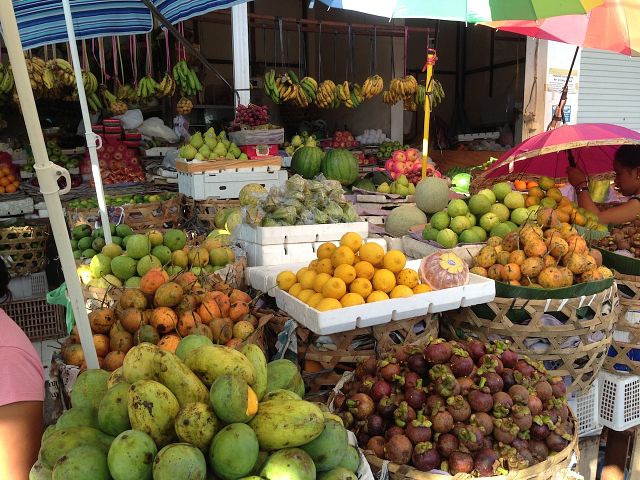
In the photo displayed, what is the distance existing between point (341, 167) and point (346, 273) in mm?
2942

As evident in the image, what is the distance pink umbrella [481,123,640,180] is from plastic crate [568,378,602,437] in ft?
4.72

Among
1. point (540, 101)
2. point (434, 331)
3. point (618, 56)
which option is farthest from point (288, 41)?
point (434, 331)

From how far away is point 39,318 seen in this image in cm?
→ 464

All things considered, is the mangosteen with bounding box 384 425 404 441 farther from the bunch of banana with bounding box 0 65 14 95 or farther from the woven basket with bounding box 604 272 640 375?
the bunch of banana with bounding box 0 65 14 95

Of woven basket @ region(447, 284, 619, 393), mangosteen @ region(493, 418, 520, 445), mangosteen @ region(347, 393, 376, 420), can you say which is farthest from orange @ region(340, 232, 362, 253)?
mangosteen @ region(493, 418, 520, 445)

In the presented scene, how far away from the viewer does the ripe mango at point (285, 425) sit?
1117 mm

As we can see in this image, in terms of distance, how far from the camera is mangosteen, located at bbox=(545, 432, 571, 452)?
1.68 m

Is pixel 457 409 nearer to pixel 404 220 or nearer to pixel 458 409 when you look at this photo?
pixel 458 409

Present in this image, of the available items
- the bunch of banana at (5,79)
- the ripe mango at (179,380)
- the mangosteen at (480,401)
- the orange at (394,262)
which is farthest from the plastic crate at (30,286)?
the mangosteen at (480,401)

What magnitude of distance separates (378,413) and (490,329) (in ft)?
2.93

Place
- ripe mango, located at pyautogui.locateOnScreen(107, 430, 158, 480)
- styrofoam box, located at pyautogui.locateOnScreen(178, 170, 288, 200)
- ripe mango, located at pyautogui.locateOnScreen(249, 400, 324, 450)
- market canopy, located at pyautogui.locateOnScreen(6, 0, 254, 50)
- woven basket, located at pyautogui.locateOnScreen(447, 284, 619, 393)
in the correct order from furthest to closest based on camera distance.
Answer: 1. styrofoam box, located at pyautogui.locateOnScreen(178, 170, 288, 200)
2. market canopy, located at pyautogui.locateOnScreen(6, 0, 254, 50)
3. woven basket, located at pyautogui.locateOnScreen(447, 284, 619, 393)
4. ripe mango, located at pyautogui.locateOnScreen(249, 400, 324, 450)
5. ripe mango, located at pyautogui.locateOnScreen(107, 430, 158, 480)

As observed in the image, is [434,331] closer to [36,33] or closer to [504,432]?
[504,432]

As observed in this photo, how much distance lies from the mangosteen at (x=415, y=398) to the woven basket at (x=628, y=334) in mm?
1574

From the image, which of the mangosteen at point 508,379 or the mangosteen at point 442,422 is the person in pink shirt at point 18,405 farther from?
the mangosteen at point 508,379
